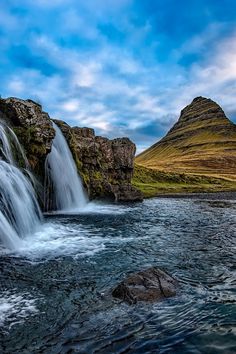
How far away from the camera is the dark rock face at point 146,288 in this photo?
12.9m

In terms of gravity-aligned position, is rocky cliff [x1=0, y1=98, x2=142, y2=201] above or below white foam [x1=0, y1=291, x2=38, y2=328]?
above

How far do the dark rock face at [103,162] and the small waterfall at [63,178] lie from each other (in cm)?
272

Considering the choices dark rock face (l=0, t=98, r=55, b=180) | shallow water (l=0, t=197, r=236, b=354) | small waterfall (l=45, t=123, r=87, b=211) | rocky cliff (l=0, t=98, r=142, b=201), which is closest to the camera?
shallow water (l=0, t=197, r=236, b=354)

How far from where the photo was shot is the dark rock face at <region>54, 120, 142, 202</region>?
56.2 m

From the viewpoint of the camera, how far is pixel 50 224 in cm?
3136

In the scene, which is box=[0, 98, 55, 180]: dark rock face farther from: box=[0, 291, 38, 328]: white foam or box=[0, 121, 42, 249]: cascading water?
box=[0, 291, 38, 328]: white foam

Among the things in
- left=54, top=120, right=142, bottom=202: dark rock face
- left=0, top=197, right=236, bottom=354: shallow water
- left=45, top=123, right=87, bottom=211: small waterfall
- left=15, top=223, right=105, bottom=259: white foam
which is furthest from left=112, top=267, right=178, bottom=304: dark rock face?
left=54, top=120, right=142, bottom=202: dark rock face

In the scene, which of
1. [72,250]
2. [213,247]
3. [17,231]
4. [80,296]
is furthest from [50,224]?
[80,296]

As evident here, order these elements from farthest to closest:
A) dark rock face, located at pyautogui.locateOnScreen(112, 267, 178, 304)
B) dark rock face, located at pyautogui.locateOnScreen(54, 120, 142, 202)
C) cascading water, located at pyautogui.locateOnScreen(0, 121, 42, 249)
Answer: dark rock face, located at pyautogui.locateOnScreen(54, 120, 142, 202) < cascading water, located at pyautogui.locateOnScreen(0, 121, 42, 249) < dark rock face, located at pyautogui.locateOnScreen(112, 267, 178, 304)

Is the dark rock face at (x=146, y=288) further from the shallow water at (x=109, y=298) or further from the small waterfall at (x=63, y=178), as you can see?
the small waterfall at (x=63, y=178)

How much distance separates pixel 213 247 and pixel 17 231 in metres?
13.7

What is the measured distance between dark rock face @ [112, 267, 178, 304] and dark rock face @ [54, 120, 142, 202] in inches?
1594

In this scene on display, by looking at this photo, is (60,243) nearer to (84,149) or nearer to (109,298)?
(109,298)

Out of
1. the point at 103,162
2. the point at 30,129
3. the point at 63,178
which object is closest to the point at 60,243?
the point at 30,129
